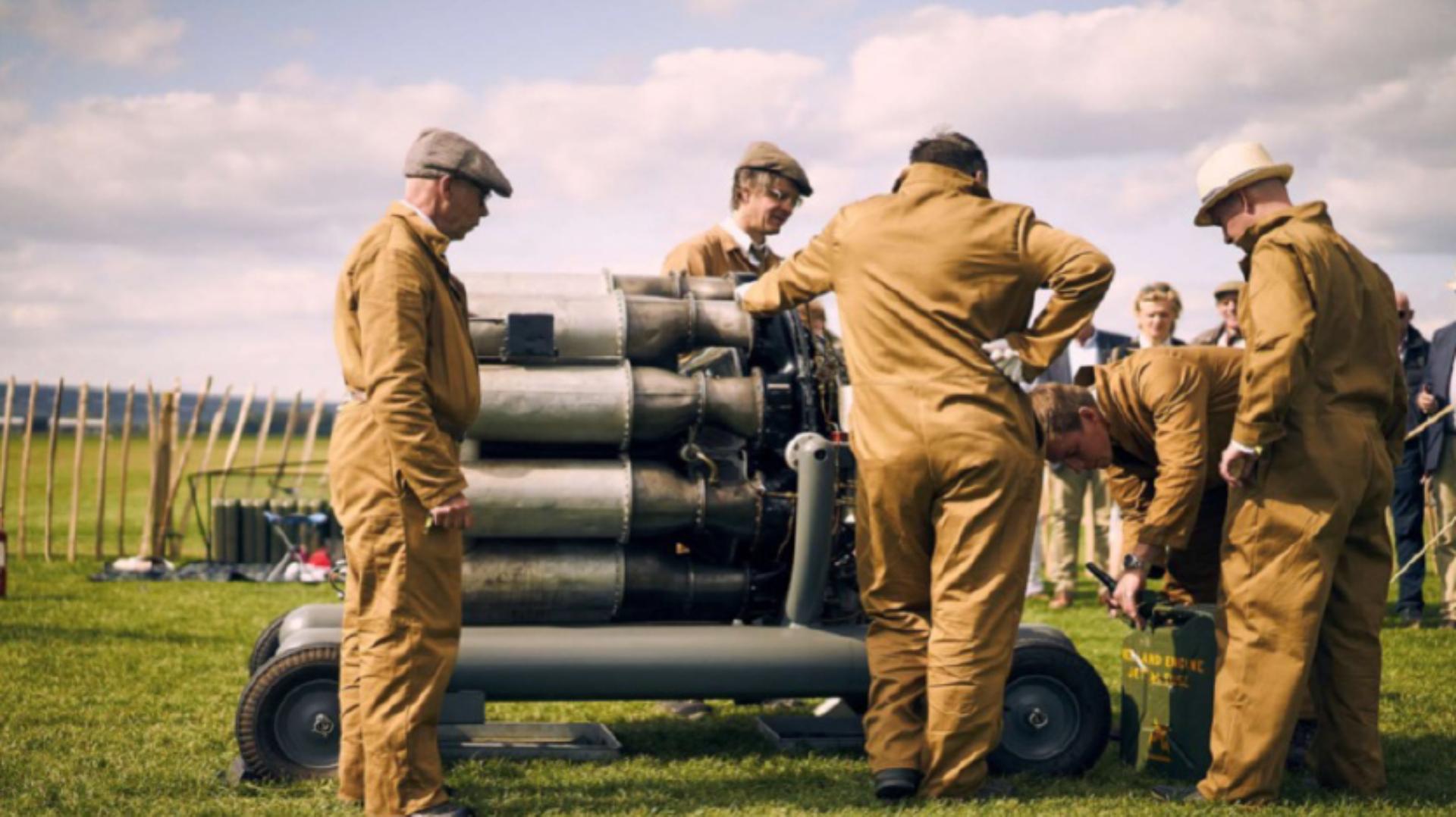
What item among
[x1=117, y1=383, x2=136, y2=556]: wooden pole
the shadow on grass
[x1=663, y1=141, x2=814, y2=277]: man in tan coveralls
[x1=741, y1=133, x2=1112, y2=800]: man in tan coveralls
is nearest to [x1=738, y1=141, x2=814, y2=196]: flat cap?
[x1=663, y1=141, x2=814, y2=277]: man in tan coveralls

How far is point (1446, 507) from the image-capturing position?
969cm

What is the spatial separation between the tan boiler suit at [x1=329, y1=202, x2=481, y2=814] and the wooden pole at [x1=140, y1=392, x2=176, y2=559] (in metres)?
11.4

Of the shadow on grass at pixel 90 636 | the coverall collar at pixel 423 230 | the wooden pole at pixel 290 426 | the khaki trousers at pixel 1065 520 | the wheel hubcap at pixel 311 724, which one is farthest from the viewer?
the wooden pole at pixel 290 426

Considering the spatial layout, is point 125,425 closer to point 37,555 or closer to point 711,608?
point 37,555

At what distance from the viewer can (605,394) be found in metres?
5.44

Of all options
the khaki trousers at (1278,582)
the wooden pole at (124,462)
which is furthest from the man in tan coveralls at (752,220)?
the wooden pole at (124,462)

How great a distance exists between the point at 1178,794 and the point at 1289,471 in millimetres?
1129

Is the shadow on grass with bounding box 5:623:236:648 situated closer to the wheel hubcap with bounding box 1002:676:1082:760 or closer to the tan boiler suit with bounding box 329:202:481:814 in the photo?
the tan boiler suit with bounding box 329:202:481:814

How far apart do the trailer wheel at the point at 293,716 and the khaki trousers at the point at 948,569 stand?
1.90 meters

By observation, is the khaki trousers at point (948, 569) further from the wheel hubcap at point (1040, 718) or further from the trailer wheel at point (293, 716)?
the trailer wheel at point (293, 716)

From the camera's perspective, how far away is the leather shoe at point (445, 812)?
175 inches

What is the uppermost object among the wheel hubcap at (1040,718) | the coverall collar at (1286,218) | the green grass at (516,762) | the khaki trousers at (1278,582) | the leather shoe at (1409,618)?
the coverall collar at (1286,218)

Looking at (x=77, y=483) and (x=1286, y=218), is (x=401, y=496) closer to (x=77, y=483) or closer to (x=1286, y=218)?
(x=1286, y=218)

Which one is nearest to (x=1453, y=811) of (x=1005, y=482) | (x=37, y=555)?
(x=1005, y=482)
